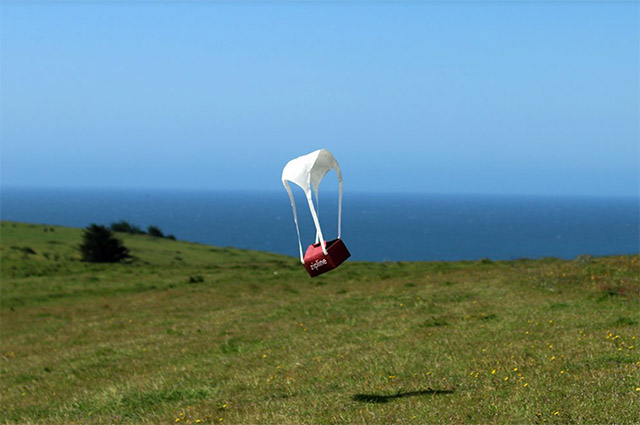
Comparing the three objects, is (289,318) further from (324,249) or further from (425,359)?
(324,249)

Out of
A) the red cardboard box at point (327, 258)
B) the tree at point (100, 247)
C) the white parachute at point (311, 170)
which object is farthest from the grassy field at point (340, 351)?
the tree at point (100, 247)

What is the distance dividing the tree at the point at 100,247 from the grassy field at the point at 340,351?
18728 millimetres

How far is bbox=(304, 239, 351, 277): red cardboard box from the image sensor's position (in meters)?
10.1

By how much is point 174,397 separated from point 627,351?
10818 millimetres

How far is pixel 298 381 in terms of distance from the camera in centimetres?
1481

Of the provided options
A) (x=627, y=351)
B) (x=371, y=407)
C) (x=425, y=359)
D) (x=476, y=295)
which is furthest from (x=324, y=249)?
(x=476, y=295)

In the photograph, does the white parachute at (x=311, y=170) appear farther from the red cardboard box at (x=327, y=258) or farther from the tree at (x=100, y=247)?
the tree at (x=100, y=247)

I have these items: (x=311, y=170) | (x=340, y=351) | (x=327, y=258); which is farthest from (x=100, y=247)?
(x=311, y=170)

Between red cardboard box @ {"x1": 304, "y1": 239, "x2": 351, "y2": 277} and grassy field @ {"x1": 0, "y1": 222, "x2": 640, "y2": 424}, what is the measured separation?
2829mm

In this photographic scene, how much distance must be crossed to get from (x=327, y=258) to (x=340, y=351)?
8833mm

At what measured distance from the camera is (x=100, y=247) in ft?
200

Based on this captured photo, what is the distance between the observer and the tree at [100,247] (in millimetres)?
60656

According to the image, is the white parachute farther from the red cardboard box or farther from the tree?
the tree

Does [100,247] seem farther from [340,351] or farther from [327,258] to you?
[327,258]
